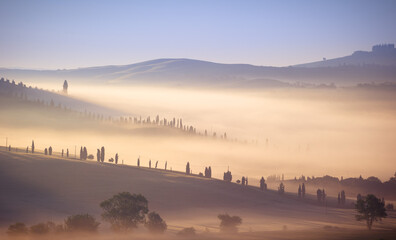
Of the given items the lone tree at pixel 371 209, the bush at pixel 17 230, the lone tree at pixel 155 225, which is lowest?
the bush at pixel 17 230

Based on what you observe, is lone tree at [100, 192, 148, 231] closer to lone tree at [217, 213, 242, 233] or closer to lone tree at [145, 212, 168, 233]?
lone tree at [145, 212, 168, 233]

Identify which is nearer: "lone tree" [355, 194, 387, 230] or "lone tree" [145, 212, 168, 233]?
"lone tree" [145, 212, 168, 233]

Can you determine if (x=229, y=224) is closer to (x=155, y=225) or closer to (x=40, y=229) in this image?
(x=155, y=225)

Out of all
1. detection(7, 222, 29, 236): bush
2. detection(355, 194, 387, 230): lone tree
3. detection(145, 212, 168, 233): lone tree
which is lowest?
detection(7, 222, 29, 236): bush

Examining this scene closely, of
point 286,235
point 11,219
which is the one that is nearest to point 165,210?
point 11,219

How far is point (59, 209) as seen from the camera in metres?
181

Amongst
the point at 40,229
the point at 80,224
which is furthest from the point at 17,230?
the point at 80,224

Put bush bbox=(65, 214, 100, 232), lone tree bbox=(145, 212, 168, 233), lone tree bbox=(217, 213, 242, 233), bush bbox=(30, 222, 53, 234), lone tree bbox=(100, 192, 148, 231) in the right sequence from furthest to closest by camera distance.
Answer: lone tree bbox=(217, 213, 242, 233) → lone tree bbox=(145, 212, 168, 233) → lone tree bbox=(100, 192, 148, 231) → bush bbox=(65, 214, 100, 232) → bush bbox=(30, 222, 53, 234)

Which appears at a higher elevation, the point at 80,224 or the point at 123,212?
the point at 123,212

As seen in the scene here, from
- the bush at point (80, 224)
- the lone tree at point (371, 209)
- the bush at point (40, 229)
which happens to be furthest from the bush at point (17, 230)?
the lone tree at point (371, 209)

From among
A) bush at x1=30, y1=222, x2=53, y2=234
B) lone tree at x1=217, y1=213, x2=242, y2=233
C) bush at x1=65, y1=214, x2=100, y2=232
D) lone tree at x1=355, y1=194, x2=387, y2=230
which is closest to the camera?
bush at x1=30, y1=222, x2=53, y2=234

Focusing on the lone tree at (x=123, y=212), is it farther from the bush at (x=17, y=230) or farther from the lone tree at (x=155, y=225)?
the bush at (x=17, y=230)

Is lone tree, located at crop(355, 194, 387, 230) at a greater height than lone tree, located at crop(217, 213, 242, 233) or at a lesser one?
greater

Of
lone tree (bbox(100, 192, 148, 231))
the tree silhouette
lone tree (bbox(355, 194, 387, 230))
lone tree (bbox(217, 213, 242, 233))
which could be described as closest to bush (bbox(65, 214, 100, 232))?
the tree silhouette
